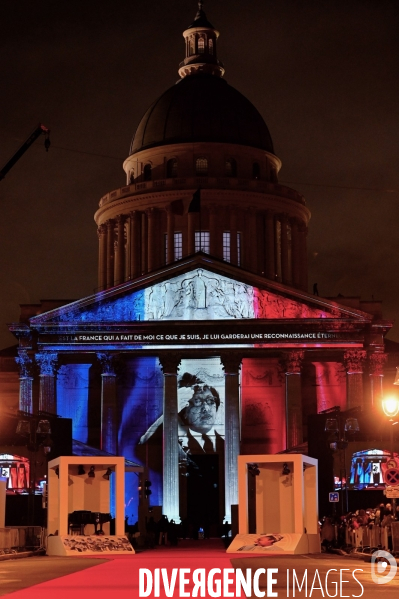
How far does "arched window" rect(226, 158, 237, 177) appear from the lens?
371 feet

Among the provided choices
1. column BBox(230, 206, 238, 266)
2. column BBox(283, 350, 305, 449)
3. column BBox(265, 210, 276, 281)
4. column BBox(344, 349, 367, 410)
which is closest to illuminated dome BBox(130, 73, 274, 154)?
column BBox(230, 206, 238, 266)

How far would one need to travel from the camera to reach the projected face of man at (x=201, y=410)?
291 ft

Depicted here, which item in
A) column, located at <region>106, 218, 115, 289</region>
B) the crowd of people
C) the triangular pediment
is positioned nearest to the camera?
the crowd of people

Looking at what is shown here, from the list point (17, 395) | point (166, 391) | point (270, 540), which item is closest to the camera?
point (270, 540)

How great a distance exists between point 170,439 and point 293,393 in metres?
8.31

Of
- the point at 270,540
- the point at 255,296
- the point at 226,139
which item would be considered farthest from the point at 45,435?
the point at 226,139

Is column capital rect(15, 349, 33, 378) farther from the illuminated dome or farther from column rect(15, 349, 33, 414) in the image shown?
the illuminated dome

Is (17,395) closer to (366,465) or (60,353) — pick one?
(60,353)

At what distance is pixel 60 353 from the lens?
3356 inches

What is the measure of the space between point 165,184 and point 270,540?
6447cm

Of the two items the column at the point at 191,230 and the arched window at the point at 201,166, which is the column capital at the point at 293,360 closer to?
the column at the point at 191,230

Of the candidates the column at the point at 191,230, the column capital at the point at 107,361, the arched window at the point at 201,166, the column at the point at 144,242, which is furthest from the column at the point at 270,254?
the column capital at the point at 107,361

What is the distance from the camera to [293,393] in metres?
84.8

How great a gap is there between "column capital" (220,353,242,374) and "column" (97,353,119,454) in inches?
277
